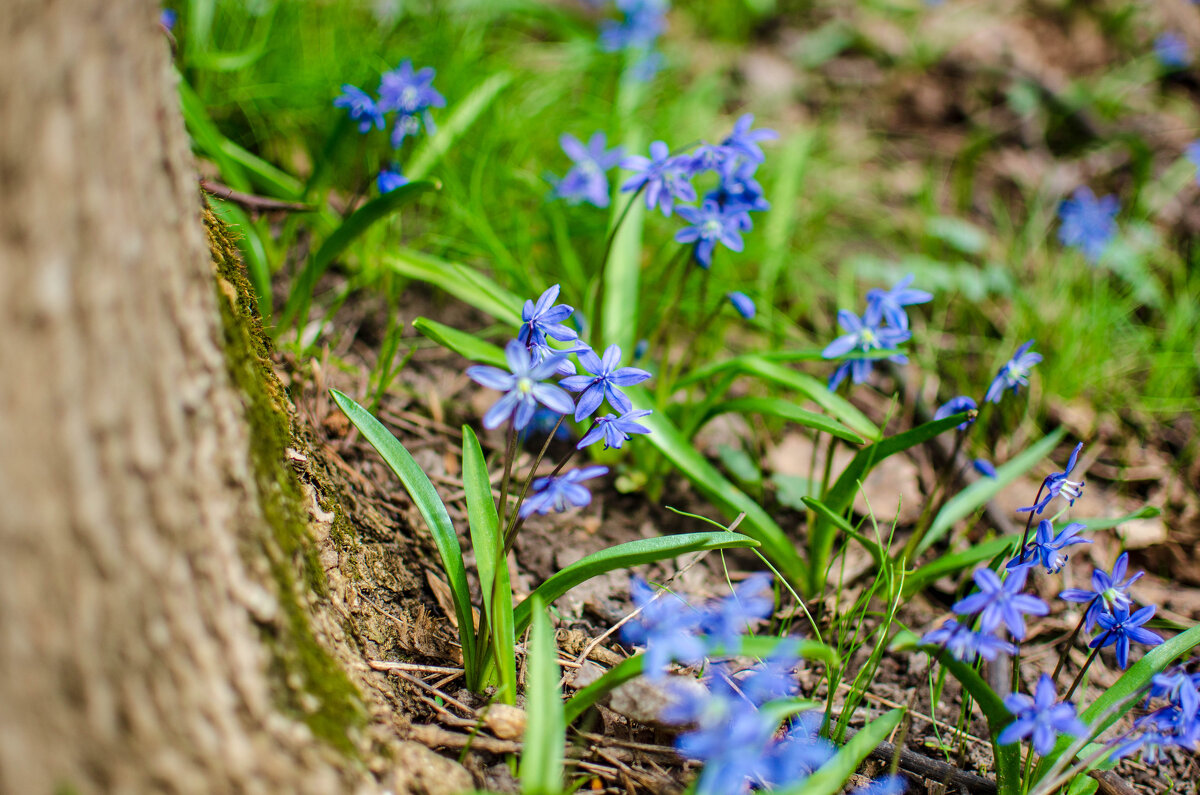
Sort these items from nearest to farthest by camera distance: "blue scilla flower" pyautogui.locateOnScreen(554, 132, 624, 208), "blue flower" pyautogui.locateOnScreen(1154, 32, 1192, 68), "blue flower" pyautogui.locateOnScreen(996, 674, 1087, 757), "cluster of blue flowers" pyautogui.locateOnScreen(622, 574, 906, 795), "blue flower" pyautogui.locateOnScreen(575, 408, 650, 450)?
"cluster of blue flowers" pyautogui.locateOnScreen(622, 574, 906, 795)
"blue flower" pyautogui.locateOnScreen(996, 674, 1087, 757)
"blue flower" pyautogui.locateOnScreen(575, 408, 650, 450)
"blue scilla flower" pyautogui.locateOnScreen(554, 132, 624, 208)
"blue flower" pyautogui.locateOnScreen(1154, 32, 1192, 68)

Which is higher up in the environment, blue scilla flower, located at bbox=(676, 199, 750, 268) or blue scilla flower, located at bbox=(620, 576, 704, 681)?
blue scilla flower, located at bbox=(676, 199, 750, 268)

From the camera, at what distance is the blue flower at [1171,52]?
5684 mm

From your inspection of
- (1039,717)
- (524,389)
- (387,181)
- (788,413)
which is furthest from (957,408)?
(387,181)

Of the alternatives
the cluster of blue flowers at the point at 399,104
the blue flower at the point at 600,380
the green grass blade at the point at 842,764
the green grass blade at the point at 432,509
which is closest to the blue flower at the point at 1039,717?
the green grass blade at the point at 842,764

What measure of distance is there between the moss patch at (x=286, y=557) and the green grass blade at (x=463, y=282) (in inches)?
34.6

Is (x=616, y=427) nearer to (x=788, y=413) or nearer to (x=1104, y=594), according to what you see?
(x=788, y=413)

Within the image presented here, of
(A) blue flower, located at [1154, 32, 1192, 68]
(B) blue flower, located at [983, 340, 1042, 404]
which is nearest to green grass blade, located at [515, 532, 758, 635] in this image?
(B) blue flower, located at [983, 340, 1042, 404]

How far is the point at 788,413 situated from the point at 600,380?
0.78 metres

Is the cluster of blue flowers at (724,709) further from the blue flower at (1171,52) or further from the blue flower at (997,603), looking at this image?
the blue flower at (1171,52)

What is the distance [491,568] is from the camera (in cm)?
188

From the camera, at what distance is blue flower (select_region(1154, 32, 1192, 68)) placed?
5.68 metres

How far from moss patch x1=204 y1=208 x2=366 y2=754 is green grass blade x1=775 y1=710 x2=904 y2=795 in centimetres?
89

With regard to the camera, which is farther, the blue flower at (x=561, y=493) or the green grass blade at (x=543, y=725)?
the blue flower at (x=561, y=493)

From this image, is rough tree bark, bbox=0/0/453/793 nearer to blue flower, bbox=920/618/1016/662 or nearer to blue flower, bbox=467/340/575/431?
blue flower, bbox=467/340/575/431
